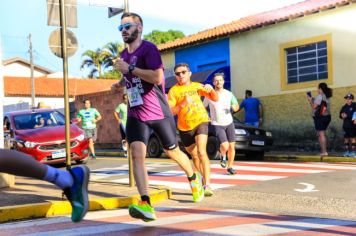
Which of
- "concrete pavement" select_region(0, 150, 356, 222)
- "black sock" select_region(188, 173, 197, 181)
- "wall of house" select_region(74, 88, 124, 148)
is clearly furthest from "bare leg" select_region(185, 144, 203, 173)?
"wall of house" select_region(74, 88, 124, 148)

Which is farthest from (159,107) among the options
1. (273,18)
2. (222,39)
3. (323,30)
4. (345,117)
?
(222,39)

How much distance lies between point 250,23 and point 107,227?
15.1 m

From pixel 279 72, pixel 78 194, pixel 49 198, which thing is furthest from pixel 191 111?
pixel 279 72

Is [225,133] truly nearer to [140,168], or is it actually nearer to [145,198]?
[140,168]

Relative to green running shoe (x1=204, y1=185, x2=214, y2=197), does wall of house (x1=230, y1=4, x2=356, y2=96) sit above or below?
above

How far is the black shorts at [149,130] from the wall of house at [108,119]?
56.3 feet

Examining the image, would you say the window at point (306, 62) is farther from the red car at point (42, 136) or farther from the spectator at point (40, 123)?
the spectator at point (40, 123)

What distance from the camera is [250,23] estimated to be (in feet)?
62.2

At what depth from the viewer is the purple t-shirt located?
522 centimetres

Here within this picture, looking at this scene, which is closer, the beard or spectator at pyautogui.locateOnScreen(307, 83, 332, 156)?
the beard

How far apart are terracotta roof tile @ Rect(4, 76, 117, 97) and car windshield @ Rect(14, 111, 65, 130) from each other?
36009 mm

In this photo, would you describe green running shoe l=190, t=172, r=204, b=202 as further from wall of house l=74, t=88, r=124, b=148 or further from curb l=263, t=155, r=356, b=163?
wall of house l=74, t=88, r=124, b=148

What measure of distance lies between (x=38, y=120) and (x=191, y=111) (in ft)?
22.5

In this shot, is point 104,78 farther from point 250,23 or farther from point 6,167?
point 6,167
